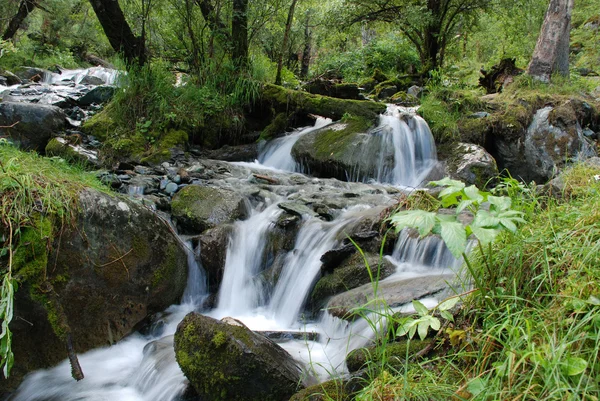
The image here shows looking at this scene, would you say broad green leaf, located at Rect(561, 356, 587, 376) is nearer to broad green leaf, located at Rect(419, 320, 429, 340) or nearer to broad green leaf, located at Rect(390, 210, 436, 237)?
broad green leaf, located at Rect(419, 320, 429, 340)

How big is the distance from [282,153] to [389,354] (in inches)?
248

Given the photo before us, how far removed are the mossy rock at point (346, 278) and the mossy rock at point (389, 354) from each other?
4.42ft

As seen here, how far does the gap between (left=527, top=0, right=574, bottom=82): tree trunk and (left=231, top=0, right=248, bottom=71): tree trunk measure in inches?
252

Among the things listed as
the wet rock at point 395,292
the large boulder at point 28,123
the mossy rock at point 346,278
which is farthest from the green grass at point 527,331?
the large boulder at point 28,123

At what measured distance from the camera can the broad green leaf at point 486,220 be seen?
179 centimetres

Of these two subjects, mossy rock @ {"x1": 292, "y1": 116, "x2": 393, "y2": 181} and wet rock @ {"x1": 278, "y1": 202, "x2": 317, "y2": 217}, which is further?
mossy rock @ {"x1": 292, "y1": 116, "x2": 393, "y2": 181}

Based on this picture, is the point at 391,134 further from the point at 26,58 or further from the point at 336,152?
the point at 26,58

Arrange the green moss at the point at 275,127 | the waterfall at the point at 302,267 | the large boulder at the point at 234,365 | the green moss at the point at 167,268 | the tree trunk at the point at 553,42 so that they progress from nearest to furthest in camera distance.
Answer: the large boulder at the point at 234,365, the green moss at the point at 167,268, the waterfall at the point at 302,267, the green moss at the point at 275,127, the tree trunk at the point at 553,42

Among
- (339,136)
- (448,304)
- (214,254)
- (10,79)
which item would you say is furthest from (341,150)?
(10,79)

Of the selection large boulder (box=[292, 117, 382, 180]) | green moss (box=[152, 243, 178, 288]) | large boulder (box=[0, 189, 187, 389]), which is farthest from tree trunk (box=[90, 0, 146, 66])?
green moss (box=[152, 243, 178, 288])

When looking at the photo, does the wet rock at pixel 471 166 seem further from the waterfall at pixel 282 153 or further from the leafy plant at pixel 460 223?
the leafy plant at pixel 460 223

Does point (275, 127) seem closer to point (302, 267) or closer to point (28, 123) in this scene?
point (28, 123)

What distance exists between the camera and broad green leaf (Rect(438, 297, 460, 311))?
6.93 feet

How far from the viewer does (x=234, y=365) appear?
258cm
